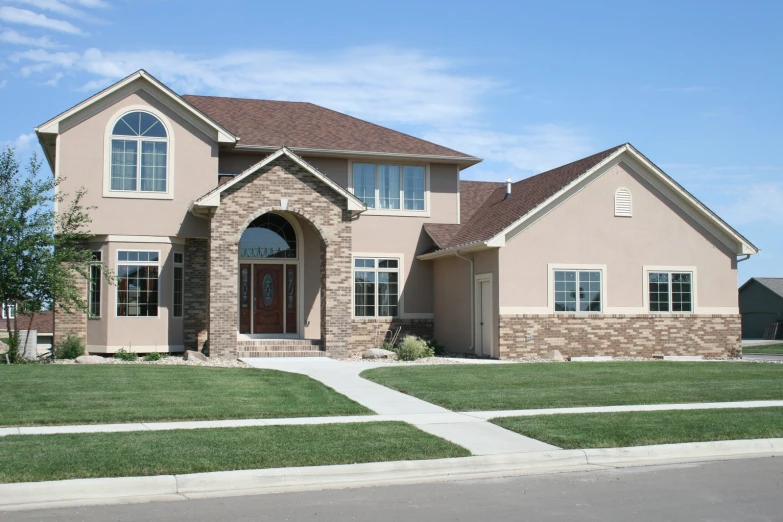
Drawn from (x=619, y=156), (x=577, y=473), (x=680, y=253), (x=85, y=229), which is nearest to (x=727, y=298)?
(x=680, y=253)

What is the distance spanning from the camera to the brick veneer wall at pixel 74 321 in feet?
71.1

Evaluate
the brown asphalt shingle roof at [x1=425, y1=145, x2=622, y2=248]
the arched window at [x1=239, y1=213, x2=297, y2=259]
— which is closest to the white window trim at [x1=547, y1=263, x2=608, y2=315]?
the brown asphalt shingle roof at [x1=425, y1=145, x2=622, y2=248]

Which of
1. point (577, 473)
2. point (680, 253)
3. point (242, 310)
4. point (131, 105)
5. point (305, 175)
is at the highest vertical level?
point (131, 105)

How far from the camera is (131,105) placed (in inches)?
883

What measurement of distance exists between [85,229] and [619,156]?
15.0 metres

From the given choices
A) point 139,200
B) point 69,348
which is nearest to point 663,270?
point 139,200

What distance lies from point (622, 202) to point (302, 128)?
33.4 ft

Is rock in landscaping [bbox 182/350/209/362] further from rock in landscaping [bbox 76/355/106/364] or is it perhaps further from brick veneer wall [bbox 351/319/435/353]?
brick veneer wall [bbox 351/319/435/353]

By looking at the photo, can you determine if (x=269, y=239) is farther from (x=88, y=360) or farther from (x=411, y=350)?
(x=88, y=360)

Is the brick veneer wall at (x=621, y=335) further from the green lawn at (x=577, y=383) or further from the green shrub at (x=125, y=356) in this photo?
the green shrub at (x=125, y=356)

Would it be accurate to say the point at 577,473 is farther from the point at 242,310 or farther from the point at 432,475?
the point at 242,310

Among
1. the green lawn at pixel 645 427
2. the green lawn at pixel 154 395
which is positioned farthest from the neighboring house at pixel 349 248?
the green lawn at pixel 645 427

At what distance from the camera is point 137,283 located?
2225 cm

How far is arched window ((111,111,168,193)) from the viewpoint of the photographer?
22391 millimetres
